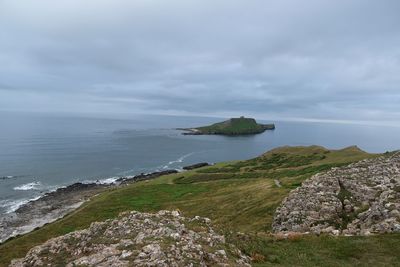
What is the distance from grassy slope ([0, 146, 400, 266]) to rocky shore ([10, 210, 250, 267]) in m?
Answer: 2.44

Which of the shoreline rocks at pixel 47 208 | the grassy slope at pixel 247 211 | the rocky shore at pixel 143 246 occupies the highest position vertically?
the rocky shore at pixel 143 246

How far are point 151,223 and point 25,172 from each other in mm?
137424

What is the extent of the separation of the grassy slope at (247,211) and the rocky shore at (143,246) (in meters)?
2.44

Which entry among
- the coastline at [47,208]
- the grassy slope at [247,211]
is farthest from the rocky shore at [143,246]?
the coastline at [47,208]

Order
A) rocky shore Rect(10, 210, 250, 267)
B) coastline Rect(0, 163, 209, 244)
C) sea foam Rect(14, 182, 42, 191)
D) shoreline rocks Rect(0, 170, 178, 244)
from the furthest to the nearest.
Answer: sea foam Rect(14, 182, 42, 191) < shoreline rocks Rect(0, 170, 178, 244) < coastline Rect(0, 163, 209, 244) < rocky shore Rect(10, 210, 250, 267)

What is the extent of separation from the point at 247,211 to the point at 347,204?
19.0 metres

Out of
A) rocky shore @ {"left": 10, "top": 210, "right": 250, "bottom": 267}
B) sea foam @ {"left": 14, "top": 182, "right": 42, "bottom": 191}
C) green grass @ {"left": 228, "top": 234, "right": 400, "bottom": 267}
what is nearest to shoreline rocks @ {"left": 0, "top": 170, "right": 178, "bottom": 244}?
sea foam @ {"left": 14, "top": 182, "right": 42, "bottom": 191}

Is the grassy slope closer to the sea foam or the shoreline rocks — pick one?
the shoreline rocks

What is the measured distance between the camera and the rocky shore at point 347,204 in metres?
30.9

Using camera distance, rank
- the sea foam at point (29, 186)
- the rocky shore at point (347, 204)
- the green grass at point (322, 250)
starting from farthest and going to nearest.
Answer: the sea foam at point (29, 186), the rocky shore at point (347, 204), the green grass at point (322, 250)

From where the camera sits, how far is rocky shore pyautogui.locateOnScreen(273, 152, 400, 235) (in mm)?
30906

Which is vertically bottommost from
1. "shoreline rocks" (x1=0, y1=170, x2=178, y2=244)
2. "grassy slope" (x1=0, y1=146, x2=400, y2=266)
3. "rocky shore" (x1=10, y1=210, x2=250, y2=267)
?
"shoreline rocks" (x1=0, y1=170, x2=178, y2=244)

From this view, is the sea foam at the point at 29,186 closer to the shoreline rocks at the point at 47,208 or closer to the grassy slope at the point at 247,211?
the shoreline rocks at the point at 47,208

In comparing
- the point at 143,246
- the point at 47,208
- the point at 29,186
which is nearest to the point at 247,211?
the point at 143,246
